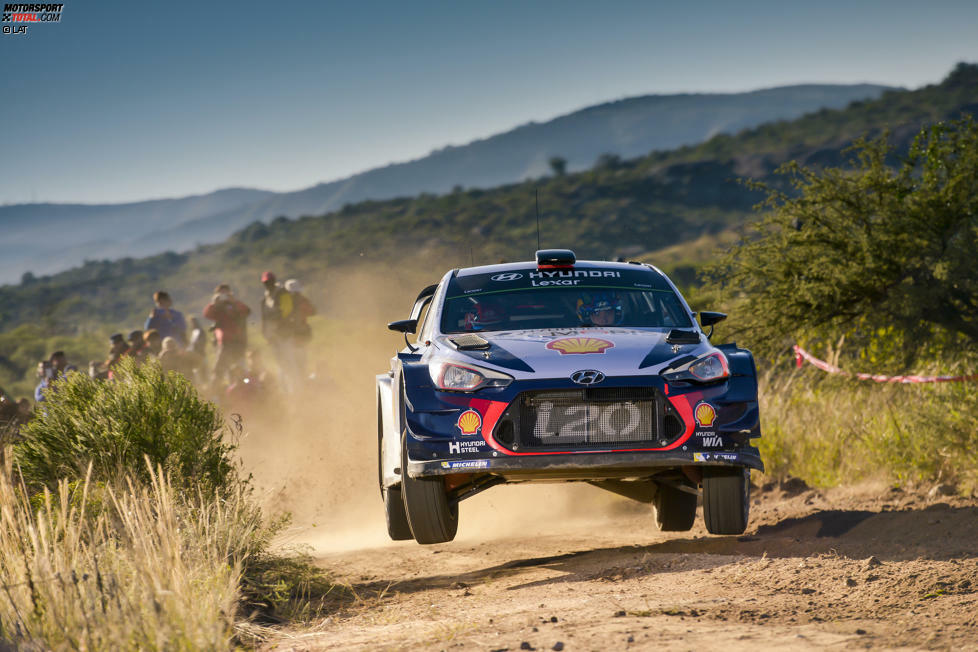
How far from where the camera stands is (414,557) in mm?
9344

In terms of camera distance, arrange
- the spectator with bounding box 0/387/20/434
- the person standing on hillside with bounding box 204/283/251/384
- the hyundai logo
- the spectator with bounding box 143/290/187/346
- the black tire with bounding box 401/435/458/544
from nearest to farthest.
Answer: the hyundai logo → the black tire with bounding box 401/435/458/544 → the spectator with bounding box 0/387/20/434 → the spectator with bounding box 143/290/187/346 → the person standing on hillside with bounding box 204/283/251/384

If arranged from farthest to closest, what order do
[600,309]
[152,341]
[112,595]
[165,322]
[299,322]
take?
[299,322], [165,322], [152,341], [600,309], [112,595]

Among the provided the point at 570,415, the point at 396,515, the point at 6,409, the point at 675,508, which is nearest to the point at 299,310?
the point at 6,409

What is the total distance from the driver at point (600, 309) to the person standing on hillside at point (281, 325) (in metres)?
10.8

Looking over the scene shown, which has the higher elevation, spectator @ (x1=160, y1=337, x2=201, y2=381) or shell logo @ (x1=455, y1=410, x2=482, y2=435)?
shell logo @ (x1=455, y1=410, x2=482, y2=435)

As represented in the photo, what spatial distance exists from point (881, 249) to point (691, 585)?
5739 millimetres

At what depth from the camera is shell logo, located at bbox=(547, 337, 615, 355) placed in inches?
276

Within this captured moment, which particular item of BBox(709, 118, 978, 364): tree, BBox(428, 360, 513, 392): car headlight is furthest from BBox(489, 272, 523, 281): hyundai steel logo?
BBox(709, 118, 978, 364): tree

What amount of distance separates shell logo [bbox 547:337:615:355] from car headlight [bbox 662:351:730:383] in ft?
1.55

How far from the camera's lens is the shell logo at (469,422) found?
6.80 metres

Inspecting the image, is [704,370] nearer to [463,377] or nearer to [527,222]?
[463,377]

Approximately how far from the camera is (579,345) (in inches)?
280

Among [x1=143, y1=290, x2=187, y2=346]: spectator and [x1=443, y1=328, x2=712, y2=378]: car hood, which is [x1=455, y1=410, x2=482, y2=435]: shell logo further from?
[x1=143, y1=290, x2=187, y2=346]: spectator

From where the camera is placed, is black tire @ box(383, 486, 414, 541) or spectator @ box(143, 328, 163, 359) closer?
black tire @ box(383, 486, 414, 541)
